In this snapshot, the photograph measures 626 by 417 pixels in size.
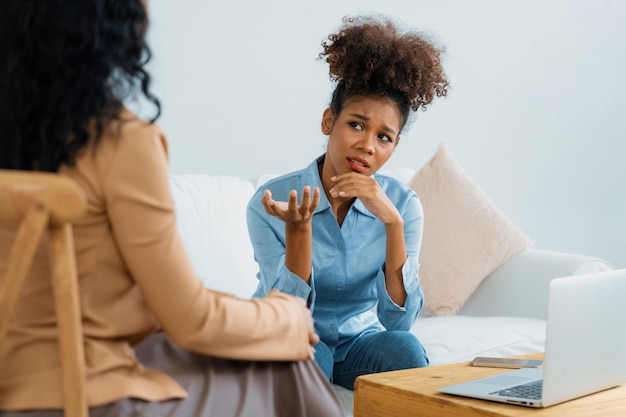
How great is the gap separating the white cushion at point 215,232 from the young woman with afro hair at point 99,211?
116cm

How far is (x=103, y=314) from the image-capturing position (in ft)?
3.29

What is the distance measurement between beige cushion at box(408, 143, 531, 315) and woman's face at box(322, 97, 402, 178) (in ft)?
2.64

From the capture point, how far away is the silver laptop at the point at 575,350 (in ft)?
4.50

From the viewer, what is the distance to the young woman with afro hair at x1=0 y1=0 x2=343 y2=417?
951mm

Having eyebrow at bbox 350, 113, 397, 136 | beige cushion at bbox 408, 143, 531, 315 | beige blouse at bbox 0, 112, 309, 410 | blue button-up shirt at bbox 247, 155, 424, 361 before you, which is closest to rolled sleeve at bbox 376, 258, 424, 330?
blue button-up shirt at bbox 247, 155, 424, 361

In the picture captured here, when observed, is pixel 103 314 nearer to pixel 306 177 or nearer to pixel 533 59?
pixel 306 177

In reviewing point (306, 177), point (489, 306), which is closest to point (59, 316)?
point (306, 177)

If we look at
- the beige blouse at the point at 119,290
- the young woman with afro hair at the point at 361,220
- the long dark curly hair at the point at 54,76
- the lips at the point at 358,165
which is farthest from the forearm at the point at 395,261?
the long dark curly hair at the point at 54,76

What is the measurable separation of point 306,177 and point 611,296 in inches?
29.9

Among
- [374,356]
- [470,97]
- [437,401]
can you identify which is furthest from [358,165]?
[470,97]

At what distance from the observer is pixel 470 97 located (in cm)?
334

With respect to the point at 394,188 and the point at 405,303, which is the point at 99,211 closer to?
the point at 405,303

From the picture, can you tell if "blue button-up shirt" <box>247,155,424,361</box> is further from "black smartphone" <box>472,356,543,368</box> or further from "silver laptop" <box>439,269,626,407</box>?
"silver laptop" <box>439,269,626,407</box>

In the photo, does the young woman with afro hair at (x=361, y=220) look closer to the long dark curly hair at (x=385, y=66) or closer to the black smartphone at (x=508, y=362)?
the long dark curly hair at (x=385, y=66)
